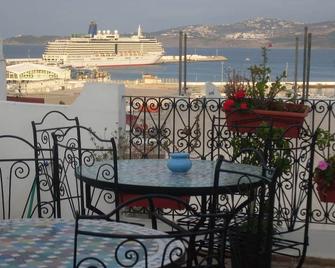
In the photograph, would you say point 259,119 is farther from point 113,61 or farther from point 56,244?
point 113,61

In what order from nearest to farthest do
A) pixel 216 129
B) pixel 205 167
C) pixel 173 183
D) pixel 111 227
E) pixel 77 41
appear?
1. pixel 111 227
2. pixel 173 183
3. pixel 205 167
4. pixel 216 129
5. pixel 77 41

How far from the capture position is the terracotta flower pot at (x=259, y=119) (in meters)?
5.16

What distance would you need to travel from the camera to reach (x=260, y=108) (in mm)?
5336

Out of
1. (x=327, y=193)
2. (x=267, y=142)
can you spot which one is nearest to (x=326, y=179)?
(x=327, y=193)

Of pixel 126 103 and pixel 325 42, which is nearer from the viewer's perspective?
pixel 126 103

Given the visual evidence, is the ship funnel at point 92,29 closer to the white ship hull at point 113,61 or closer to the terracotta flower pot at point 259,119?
the white ship hull at point 113,61

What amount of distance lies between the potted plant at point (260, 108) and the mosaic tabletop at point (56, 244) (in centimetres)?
237

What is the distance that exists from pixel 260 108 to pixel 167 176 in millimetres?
1567

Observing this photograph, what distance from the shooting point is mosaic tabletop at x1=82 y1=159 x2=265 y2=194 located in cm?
372

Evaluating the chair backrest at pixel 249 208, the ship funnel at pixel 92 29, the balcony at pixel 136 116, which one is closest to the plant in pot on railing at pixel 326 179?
the chair backrest at pixel 249 208

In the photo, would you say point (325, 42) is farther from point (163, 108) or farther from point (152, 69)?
point (152, 69)

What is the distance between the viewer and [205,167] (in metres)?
4.42

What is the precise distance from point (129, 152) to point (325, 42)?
40.4m

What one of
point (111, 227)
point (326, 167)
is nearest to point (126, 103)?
point (326, 167)
